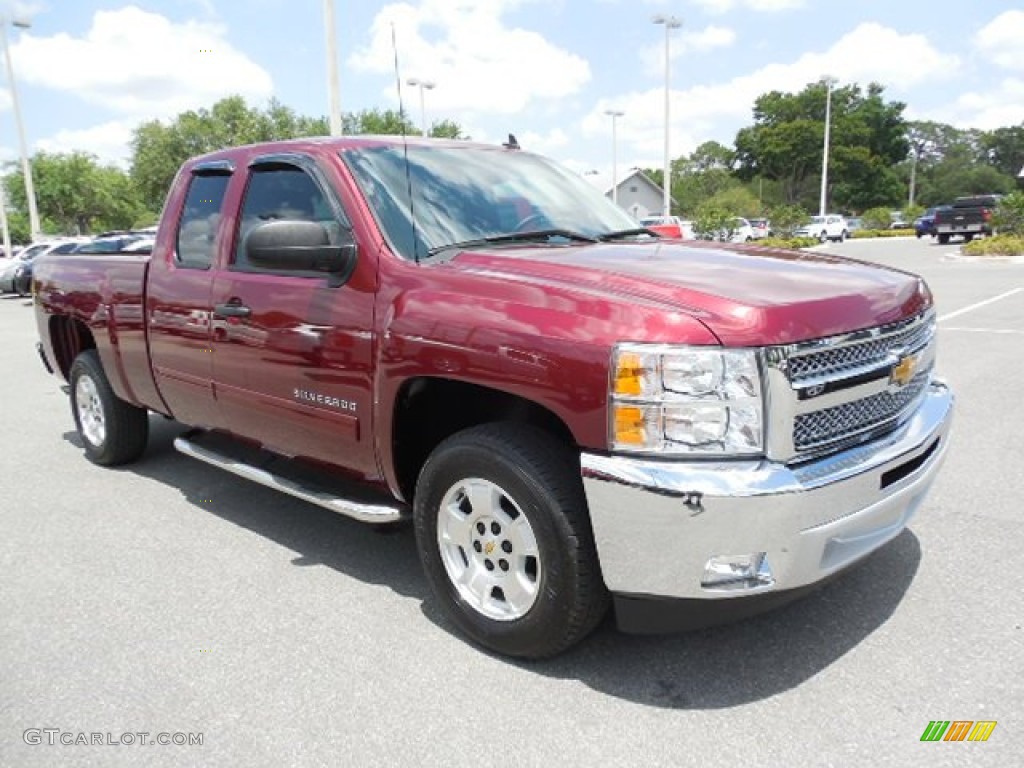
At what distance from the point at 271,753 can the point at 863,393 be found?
7.31 feet

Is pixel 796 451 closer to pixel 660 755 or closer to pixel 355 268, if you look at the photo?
pixel 660 755

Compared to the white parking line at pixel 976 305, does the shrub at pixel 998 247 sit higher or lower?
higher

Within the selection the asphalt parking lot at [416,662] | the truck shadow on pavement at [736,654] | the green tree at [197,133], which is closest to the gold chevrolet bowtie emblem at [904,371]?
the truck shadow on pavement at [736,654]

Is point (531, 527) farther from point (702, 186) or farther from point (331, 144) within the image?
point (702, 186)

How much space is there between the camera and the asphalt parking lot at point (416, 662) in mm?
2535

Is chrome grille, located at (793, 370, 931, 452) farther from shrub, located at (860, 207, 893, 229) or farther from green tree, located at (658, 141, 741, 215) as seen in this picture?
green tree, located at (658, 141, 741, 215)

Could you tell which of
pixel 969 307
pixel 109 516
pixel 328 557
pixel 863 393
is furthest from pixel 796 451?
pixel 969 307

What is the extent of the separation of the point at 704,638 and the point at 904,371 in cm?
125

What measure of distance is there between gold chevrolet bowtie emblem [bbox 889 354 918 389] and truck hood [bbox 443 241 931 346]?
167 mm

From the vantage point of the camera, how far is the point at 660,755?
2459 millimetres

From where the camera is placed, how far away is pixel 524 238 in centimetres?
360

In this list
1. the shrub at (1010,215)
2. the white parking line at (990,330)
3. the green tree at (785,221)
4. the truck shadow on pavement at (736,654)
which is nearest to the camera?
the truck shadow on pavement at (736,654)

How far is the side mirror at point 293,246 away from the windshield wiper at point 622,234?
Result: 4.29 ft

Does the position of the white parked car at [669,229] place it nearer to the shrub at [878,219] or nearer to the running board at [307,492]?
the running board at [307,492]
